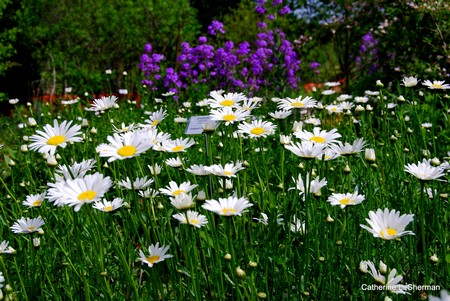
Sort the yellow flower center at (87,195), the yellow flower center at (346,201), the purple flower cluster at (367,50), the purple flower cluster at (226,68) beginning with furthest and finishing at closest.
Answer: the purple flower cluster at (367,50), the purple flower cluster at (226,68), the yellow flower center at (346,201), the yellow flower center at (87,195)

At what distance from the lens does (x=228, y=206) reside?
1.43 metres

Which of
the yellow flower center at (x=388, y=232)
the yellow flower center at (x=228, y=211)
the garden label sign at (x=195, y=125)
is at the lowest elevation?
the yellow flower center at (x=388, y=232)

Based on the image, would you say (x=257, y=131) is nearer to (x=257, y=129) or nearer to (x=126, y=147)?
(x=257, y=129)

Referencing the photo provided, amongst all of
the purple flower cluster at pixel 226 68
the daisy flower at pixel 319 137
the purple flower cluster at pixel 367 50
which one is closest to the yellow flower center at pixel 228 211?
the daisy flower at pixel 319 137

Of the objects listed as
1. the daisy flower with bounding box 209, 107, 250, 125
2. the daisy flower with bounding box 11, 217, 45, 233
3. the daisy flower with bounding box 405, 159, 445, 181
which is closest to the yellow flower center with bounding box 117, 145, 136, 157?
the daisy flower with bounding box 209, 107, 250, 125

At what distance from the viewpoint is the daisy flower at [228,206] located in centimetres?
134

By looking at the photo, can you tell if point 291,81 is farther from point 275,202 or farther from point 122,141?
point 122,141

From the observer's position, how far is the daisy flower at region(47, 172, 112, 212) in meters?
1.29

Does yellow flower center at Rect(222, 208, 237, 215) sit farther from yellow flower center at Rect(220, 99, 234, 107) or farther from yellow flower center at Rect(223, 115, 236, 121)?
yellow flower center at Rect(220, 99, 234, 107)

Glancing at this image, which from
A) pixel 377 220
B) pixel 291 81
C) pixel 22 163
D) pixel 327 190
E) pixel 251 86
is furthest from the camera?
pixel 291 81

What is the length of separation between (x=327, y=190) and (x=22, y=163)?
7.61 ft

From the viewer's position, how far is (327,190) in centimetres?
214

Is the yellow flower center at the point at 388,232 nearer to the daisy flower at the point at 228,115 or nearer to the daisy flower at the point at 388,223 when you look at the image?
the daisy flower at the point at 388,223

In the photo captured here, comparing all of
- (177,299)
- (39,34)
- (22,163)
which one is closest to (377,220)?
(177,299)
